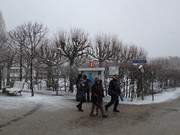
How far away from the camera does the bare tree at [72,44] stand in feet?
113

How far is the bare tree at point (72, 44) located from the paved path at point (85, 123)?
63.6 ft

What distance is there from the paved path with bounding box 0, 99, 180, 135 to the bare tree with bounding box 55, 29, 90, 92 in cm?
1937

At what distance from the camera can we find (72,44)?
3634 cm

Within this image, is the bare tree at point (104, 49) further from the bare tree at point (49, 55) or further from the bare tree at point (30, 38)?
the bare tree at point (30, 38)

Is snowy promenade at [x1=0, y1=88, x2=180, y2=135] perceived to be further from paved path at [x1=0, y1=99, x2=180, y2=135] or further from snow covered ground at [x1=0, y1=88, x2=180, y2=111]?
snow covered ground at [x1=0, y1=88, x2=180, y2=111]

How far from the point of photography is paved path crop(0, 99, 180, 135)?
9906 mm

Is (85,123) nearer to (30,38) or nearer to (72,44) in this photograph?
(30,38)

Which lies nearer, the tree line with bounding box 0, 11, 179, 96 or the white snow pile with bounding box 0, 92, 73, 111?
the white snow pile with bounding box 0, 92, 73, 111

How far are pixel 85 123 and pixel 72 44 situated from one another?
25.3m

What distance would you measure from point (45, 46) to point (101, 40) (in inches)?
342

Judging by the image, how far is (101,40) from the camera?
150 ft

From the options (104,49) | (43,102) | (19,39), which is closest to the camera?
(43,102)

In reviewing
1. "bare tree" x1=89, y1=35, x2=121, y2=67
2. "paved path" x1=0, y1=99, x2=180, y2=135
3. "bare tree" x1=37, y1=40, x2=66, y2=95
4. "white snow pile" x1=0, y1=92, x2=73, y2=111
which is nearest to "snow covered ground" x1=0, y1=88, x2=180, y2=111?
"white snow pile" x1=0, y1=92, x2=73, y2=111

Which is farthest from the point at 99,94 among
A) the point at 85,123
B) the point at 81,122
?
the point at 85,123
